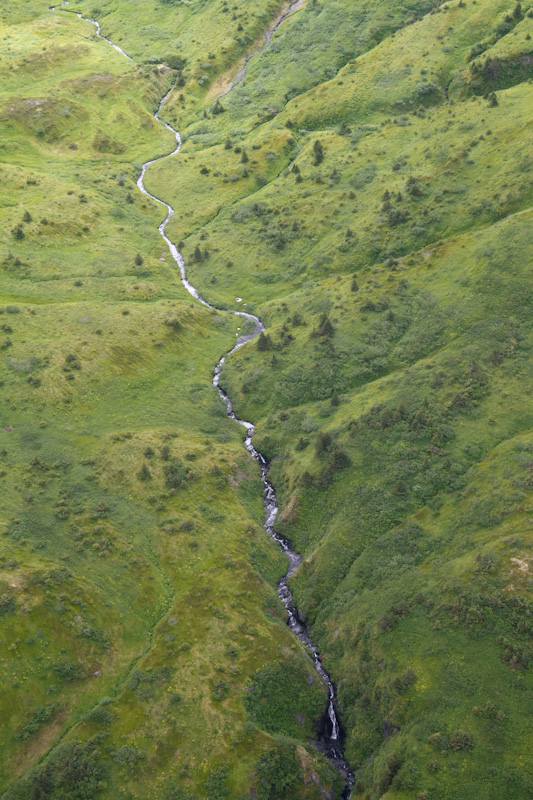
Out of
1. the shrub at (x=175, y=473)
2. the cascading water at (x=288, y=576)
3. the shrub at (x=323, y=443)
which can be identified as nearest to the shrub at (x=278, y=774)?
the cascading water at (x=288, y=576)

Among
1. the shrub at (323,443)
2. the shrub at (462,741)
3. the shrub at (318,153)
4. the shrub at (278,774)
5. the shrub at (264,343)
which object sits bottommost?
the shrub at (278,774)

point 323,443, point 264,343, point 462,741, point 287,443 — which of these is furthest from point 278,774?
point 264,343

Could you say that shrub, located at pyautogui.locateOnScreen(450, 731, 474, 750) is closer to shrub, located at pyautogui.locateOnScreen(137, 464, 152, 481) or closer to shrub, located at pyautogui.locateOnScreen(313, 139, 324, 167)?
shrub, located at pyautogui.locateOnScreen(137, 464, 152, 481)

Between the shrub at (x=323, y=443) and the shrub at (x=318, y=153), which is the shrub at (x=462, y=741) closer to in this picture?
the shrub at (x=323, y=443)

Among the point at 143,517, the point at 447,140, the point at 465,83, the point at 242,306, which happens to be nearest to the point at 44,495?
the point at 143,517

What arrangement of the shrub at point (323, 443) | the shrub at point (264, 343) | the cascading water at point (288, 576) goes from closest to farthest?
the cascading water at point (288, 576) < the shrub at point (323, 443) < the shrub at point (264, 343)

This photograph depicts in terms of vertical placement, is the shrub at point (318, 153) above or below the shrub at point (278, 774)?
above

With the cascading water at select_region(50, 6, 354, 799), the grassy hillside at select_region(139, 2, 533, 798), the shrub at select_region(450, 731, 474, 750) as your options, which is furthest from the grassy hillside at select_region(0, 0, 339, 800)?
the shrub at select_region(450, 731, 474, 750)

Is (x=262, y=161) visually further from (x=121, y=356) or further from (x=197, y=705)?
(x=197, y=705)

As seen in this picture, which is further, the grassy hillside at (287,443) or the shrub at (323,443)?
the shrub at (323,443)

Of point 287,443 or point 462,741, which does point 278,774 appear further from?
point 287,443
